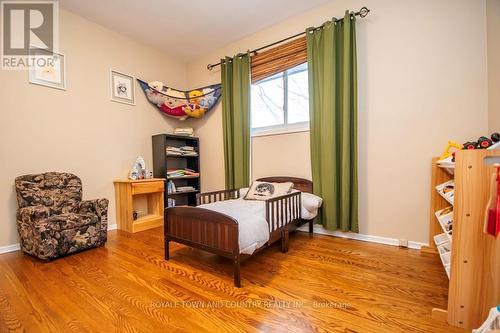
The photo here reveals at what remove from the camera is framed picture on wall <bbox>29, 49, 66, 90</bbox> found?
2.54 meters

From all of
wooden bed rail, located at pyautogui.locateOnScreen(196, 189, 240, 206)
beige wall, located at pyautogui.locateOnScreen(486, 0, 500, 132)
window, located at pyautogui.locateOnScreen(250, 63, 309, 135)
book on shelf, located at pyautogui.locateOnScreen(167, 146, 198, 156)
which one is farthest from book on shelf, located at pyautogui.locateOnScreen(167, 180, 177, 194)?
beige wall, located at pyautogui.locateOnScreen(486, 0, 500, 132)

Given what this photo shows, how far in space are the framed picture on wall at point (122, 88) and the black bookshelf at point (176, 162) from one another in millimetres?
682

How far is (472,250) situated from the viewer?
1152mm

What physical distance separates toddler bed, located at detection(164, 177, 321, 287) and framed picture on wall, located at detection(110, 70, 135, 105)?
6.65 ft

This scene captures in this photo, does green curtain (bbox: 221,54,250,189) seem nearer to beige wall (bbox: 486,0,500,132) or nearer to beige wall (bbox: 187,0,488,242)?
beige wall (bbox: 187,0,488,242)

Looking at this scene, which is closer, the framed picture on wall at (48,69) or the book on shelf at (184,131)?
the framed picture on wall at (48,69)

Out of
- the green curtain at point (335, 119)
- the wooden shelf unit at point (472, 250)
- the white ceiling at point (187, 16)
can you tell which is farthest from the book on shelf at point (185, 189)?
the wooden shelf unit at point (472, 250)

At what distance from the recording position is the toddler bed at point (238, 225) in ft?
5.50

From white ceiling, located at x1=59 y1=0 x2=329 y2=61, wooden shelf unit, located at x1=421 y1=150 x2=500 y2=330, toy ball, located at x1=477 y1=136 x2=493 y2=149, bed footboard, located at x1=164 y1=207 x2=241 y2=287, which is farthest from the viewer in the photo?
white ceiling, located at x1=59 y1=0 x2=329 y2=61

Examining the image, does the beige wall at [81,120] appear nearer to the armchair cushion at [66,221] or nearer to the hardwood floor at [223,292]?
the armchair cushion at [66,221]

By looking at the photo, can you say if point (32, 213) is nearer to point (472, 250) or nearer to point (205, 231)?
point (205, 231)

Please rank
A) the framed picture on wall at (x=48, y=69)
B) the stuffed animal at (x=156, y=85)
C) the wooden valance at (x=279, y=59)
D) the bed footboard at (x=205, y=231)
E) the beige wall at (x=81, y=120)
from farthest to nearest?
the stuffed animal at (x=156, y=85)
the wooden valance at (x=279, y=59)
the framed picture on wall at (x=48, y=69)
the beige wall at (x=81, y=120)
the bed footboard at (x=205, y=231)

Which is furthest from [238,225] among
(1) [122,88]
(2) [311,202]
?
(1) [122,88]

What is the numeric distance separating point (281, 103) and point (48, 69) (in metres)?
2.91
